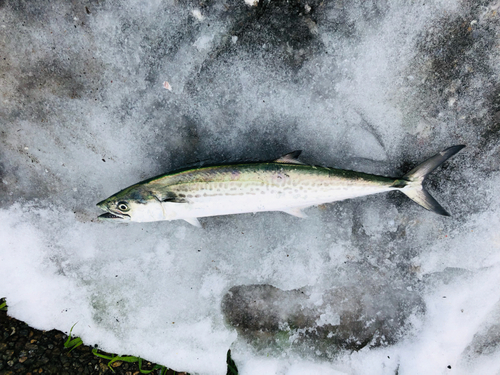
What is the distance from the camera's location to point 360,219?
299 centimetres

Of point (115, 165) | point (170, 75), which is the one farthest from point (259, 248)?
point (170, 75)

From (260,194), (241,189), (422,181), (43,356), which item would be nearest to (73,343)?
(43,356)

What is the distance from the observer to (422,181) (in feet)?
8.57

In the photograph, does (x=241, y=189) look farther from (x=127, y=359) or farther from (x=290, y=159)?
(x=127, y=359)

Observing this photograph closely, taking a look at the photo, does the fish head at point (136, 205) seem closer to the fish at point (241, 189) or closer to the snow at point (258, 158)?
the fish at point (241, 189)

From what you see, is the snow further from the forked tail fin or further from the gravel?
the forked tail fin

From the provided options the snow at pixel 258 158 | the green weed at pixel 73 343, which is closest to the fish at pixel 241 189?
the snow at pixel 258 158

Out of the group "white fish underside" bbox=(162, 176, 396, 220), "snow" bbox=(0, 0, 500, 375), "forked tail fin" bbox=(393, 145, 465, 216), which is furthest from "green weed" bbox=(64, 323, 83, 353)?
"forked tail fin" bbox=(393, 145, 465, 216)

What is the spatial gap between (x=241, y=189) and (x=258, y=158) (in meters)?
0.57

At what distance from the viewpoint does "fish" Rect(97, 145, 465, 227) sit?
2453 millimetres

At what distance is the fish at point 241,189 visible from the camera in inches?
96.6

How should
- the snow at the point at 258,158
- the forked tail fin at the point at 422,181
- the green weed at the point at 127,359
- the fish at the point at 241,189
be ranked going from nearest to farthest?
the fish at the point at 241,189
the forked tail fin at the point at 422,181
the snow at the point at 258,158
the green weed at the point at 127,359

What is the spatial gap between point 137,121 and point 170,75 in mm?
613

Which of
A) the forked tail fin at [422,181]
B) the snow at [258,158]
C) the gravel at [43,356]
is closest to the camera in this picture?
the forked tail fin at [422,181]
